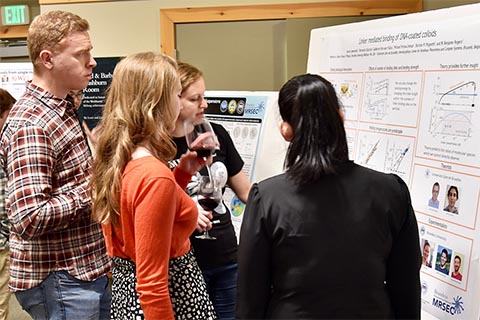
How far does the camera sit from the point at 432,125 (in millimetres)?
1790

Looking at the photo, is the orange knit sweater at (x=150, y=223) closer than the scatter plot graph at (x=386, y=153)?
Yes

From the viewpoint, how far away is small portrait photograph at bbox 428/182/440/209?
1760mm

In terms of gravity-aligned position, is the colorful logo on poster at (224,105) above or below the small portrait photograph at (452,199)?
above

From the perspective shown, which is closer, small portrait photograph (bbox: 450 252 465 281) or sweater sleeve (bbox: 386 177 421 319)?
sweater sleeve (bbox: 386 177 421 319)

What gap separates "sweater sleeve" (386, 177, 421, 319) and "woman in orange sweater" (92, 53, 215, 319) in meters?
0.58

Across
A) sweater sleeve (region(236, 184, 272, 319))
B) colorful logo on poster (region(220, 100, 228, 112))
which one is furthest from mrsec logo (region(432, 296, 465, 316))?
colorful logo on poster (region(220, 100, 228, 112))

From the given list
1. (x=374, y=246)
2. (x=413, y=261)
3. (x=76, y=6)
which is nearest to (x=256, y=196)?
(x=374, y=246)

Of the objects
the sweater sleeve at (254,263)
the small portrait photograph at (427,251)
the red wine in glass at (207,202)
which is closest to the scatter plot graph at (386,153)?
the small portrait photograph at (427,251)

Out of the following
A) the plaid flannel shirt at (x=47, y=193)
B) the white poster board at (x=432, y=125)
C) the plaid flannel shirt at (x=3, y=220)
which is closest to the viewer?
the plaid flannel shirt at (x=47, y=193)

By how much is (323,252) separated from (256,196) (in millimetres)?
229

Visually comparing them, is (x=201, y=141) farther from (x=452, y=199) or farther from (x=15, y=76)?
(x=15, y=76)

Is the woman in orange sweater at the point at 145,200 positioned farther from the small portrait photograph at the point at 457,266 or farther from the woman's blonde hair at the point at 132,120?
the small portrait photograph at the point at 457,266

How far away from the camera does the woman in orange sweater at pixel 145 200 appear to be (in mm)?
1338

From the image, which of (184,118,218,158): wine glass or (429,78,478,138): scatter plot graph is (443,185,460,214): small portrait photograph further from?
(184,118,218,158): wine glass
